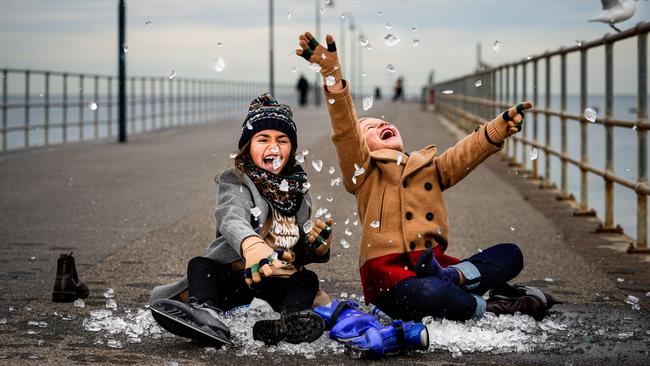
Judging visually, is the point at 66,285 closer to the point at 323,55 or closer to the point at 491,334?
the point at 323,55

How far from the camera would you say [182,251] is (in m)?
6.97

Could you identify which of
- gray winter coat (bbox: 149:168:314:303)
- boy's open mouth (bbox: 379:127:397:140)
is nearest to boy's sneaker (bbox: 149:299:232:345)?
gray winter coat (bbox: 149:168:314:303)

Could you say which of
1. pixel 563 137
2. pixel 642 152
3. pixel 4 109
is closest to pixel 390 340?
pixel 642 152

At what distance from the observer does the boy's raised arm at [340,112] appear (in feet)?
14.1

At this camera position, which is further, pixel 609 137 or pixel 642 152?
pixel 609 137

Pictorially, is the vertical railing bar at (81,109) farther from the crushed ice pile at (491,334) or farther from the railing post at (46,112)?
the crushed ice pile at (491,334)

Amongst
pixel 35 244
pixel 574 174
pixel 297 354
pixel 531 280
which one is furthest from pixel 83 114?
pixel 297 354

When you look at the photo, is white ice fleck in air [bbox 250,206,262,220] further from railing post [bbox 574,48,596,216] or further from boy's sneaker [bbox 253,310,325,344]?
railing post [bbox 574,48,596,216]

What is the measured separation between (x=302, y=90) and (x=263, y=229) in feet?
161

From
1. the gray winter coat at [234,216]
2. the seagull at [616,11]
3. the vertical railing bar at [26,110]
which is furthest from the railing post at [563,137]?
the vertical railing bar at [26,110]

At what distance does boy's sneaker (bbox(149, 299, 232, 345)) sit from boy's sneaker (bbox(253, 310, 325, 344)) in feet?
0.55

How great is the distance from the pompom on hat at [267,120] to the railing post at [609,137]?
3.96 m

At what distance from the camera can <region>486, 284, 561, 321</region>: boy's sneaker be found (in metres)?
4.63

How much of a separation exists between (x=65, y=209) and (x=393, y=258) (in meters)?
5.47
